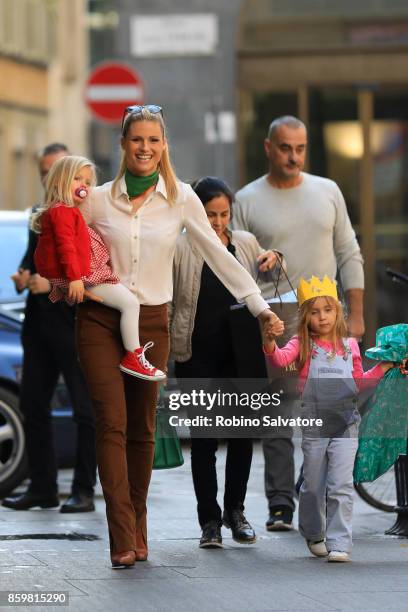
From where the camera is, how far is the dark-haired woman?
30.3 ft

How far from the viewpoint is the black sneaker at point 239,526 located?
370 inches

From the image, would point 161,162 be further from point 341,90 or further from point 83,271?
point 341,90

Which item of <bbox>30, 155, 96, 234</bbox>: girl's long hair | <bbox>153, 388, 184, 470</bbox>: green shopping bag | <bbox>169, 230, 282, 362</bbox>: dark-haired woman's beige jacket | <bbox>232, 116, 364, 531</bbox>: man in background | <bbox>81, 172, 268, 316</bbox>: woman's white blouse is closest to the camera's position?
<bbox>81, 172, 268, 316</bbox>: woman's white blouse

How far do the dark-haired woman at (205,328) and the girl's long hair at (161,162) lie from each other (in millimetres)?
655

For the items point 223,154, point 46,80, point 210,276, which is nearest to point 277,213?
point 210,276

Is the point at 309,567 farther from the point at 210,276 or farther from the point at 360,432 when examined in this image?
the point at 210,276

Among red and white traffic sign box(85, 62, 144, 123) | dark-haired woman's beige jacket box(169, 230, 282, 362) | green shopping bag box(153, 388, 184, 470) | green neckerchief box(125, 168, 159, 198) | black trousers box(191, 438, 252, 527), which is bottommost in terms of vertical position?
black trousers box(191, 438, 252, 527)

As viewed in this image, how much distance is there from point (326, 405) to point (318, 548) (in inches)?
24.9

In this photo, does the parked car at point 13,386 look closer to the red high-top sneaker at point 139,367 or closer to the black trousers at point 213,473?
the black trousers at point 213,473

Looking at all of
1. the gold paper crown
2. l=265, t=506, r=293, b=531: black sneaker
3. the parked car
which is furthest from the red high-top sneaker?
the parked car

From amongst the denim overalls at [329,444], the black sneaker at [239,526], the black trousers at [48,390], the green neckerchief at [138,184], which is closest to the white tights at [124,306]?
the green neckerchief at [138,184]

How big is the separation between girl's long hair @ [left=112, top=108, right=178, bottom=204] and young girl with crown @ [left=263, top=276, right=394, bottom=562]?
77cm

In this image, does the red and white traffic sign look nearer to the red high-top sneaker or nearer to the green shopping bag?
the green shopping bag

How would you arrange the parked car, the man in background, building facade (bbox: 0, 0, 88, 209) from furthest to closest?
building facade (bbox: 0, 0, 88, 209), the parked car, the man in background
